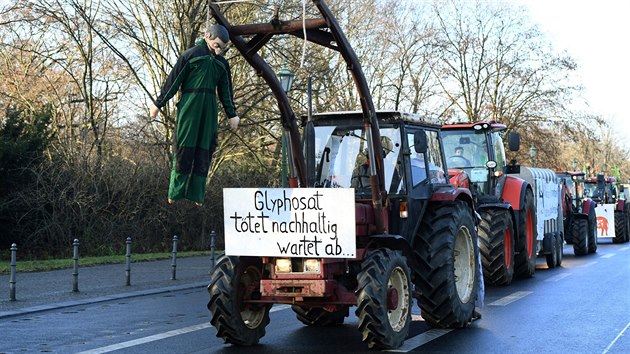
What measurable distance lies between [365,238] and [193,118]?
8.84 ft

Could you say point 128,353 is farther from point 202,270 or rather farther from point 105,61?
point 105,61

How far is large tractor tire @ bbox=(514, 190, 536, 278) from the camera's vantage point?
18.8 meters

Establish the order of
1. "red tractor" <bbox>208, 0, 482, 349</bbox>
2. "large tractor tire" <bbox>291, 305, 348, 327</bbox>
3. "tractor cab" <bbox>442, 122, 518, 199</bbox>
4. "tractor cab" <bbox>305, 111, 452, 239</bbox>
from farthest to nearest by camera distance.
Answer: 1. "tractor cab" <bbox>442, 122, 518, 199</bbox>
2. "large tractor tire" <bbox>291, 305, 348, 327</bbox>
3. "tractor cab" <bbox>305, 111, 452, 239</bbox>
4. "red tractor" <bbox>208, 0, 482, 349</bbox>

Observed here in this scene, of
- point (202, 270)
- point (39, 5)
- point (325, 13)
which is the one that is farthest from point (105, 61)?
point (325, 13)

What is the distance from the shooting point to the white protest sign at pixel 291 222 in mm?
9625

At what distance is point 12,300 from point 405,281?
7875 mm

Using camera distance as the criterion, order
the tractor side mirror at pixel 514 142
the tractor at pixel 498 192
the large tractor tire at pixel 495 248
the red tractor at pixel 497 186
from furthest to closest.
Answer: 1. the tractor side mirror at pixel 514 142
2. the red tractor at pixel 497 186
3. the tractor at pixel 498 192
4. the large tractor tire at pixel 495 248

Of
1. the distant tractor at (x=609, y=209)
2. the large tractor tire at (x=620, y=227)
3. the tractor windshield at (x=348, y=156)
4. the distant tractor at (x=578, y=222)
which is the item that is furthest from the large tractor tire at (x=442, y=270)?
the large tractor tire at (x=620, y=227)

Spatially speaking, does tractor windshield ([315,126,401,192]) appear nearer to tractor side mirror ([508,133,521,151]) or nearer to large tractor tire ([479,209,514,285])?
large tractor tire ([479,209,514,285])

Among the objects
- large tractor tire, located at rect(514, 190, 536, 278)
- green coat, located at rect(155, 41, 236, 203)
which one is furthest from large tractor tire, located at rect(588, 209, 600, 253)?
green coat, located at rect(155, 41, 236, 203)

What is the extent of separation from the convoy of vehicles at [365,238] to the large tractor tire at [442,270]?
0.04ft

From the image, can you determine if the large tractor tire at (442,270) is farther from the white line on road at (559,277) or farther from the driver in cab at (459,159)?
the driver in cab at (459,159)

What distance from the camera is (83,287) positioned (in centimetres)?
1766

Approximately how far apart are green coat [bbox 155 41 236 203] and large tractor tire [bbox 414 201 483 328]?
3.24 meters
